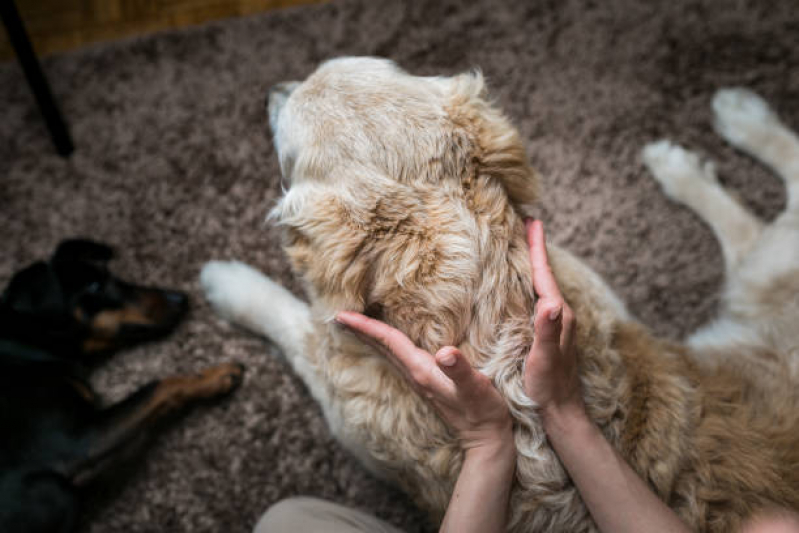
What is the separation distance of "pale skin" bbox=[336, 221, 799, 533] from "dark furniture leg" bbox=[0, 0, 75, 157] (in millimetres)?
1673

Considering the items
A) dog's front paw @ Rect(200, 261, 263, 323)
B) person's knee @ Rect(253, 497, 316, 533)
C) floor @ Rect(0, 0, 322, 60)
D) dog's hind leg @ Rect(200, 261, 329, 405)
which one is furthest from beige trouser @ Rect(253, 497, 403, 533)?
floor @ Rect(0, 0, 322, 60)

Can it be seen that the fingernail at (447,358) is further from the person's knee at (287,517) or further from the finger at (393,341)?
the person's knee at (287,517)

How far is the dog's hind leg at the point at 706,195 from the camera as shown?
1887 mm

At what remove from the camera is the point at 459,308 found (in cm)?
108

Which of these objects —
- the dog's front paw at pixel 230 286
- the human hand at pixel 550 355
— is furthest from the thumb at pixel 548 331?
the dog's front paw at pixel 230 286

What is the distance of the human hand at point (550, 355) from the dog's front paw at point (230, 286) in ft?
3.65

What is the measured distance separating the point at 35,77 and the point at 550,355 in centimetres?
210

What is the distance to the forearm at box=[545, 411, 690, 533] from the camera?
1105 millimetres


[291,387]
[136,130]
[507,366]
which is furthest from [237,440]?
[136,130]

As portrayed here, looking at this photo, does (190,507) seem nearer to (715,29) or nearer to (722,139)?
(722,139)

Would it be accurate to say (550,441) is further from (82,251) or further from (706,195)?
(82,251)

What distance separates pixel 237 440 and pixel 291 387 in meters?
0.26

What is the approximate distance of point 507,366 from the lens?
1.12 meters

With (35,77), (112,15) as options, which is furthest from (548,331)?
(112,15)
